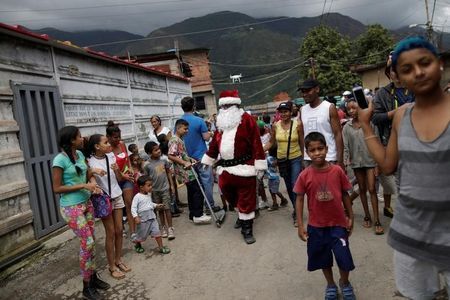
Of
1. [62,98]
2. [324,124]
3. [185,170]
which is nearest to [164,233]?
[185,170]

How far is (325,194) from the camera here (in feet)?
10.3

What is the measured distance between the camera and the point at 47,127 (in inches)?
233

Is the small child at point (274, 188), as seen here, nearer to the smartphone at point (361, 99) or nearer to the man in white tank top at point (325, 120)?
the man in white tank top at point (325, 120)

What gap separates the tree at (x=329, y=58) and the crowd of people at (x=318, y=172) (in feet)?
91.6

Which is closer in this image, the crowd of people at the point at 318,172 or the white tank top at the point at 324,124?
the crowd of people at the point at 318,172

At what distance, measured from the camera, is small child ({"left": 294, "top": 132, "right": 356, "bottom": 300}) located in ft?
10.2

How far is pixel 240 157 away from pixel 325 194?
2.18 m

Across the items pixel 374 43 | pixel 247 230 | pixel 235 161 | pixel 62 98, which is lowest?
pixel 247 230

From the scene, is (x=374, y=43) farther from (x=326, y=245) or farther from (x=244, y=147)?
(x=326, y=245)

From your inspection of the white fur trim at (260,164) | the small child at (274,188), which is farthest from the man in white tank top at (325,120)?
the small child at (274,188)

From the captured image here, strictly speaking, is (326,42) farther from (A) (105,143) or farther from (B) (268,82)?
(B) (268,82)

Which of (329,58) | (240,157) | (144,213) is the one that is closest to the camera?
(144,213)

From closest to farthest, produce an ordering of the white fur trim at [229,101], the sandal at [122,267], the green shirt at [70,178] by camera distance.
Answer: the green shirt at [70,178] < the sandal at [122,267] < the white fur trim at [229,101]

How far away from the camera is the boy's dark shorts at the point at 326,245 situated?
3.06m
